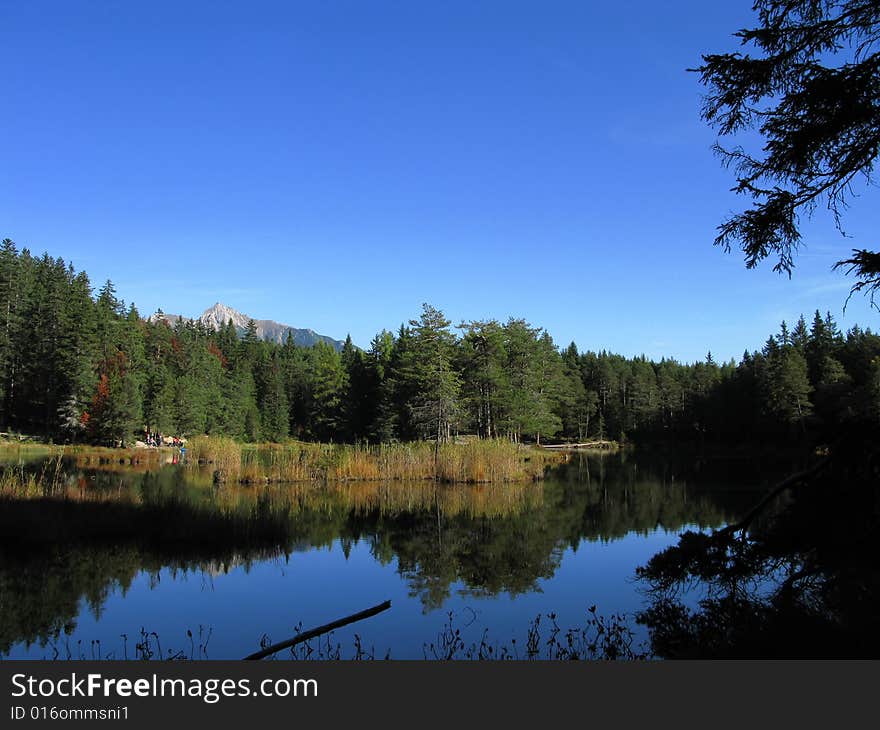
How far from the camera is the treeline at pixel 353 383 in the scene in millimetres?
49188

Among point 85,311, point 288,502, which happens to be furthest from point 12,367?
point 288,502

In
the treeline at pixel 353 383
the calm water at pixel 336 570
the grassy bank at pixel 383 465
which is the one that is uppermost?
the treeline at pixel 353 383

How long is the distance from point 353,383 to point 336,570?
4936cm

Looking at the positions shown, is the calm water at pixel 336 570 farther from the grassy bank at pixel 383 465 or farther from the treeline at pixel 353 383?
the treeline at pixel 353 383

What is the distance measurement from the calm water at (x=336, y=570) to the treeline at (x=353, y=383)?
2181cm

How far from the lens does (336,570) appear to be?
1411 centimetres

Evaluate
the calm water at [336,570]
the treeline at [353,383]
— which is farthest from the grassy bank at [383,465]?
the treeline at [353,383]

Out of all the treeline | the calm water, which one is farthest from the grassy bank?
the treeline

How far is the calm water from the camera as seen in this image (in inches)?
379

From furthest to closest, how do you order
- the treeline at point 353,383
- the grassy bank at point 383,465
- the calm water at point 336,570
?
the treeline at point 353,383
the grassy bank at point 383,465
the calm water at point 336,570

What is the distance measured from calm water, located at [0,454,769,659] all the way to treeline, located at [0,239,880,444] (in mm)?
21811

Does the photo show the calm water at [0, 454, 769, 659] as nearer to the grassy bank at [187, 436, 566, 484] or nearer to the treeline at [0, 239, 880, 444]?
the grassy bank at [187, 436, 566, 484]

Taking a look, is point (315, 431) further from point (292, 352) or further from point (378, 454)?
point (378, 454)

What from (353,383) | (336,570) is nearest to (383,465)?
(336,570)
